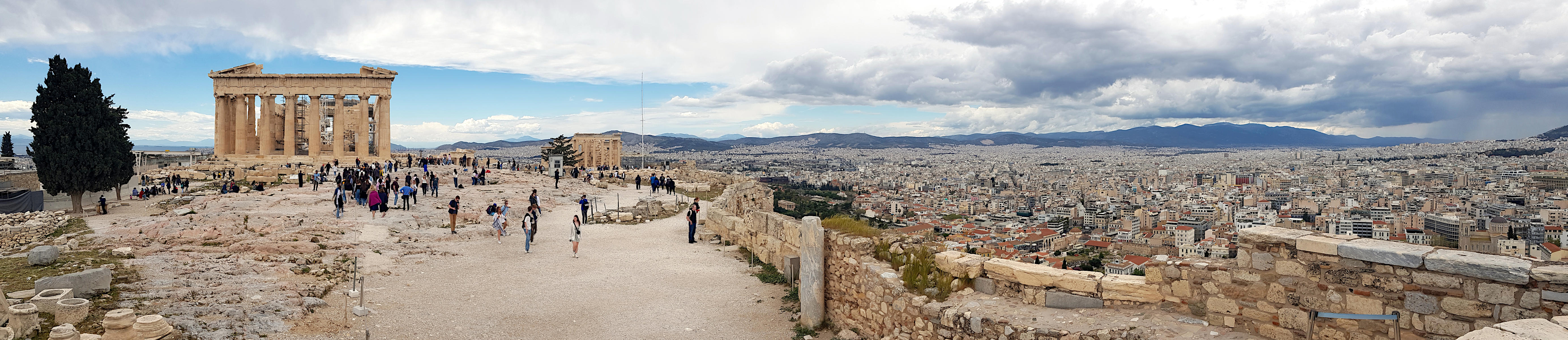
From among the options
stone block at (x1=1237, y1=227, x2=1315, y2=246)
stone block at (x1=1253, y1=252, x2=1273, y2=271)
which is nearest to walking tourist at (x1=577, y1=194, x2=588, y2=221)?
stone block at (x1=1237, y1=227, x2=1315, y2=246)

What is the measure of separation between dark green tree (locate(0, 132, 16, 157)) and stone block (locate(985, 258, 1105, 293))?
6348 cm

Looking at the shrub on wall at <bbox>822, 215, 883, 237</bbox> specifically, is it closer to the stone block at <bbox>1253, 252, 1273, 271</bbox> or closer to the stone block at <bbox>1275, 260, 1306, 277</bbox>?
the stone block at <bbox>1253, 252, 1273, 271</bbox>

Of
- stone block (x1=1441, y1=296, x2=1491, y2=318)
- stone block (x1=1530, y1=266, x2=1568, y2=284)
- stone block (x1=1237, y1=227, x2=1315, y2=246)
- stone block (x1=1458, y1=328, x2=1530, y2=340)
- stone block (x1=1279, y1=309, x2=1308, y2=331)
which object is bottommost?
stone block (x1=1279, y1=309, x2=1308, y2=331)

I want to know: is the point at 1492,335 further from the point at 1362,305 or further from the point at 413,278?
the point at 413,278

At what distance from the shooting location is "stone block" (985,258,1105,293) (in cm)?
713

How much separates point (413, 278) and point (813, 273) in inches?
303

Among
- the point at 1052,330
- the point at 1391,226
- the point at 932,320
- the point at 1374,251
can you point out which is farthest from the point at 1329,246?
the point at 1391,226

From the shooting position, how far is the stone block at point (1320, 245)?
5.60 m

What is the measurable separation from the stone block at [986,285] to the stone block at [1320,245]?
9.44ft

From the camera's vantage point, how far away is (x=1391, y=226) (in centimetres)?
1113

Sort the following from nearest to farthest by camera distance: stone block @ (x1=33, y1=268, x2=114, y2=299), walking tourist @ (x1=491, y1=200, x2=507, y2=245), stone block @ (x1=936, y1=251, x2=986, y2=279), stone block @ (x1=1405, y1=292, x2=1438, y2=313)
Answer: stone block @ (x1=1405, y1=292, x2=1438, y2=313) < stone block @ (x1=936, y1=251, x2=986, y2=279) < stone block @ (x1=33, y1=268, x2=114, y2=299) < walking tourist @ (x1=491, y1=200, x2=507, y2=245)

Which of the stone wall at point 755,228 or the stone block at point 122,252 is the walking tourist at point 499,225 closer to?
the stone wall at point 755,228

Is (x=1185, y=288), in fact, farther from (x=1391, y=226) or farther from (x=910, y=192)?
(x=910, y=192)

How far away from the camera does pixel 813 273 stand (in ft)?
33.3
